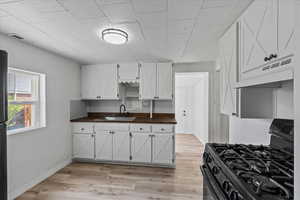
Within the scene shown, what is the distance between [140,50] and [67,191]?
251 cm

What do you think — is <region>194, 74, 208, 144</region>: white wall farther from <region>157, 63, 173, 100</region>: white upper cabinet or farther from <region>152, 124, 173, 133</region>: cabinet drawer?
<region>152, 124, 173, 133</region>: cabinet drawer

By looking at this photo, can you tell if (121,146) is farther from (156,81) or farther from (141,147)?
(156,81)

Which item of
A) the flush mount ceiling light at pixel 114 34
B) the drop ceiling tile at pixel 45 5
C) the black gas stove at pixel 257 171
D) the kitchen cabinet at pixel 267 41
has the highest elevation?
the drop ceiling tile at pixel 45 5

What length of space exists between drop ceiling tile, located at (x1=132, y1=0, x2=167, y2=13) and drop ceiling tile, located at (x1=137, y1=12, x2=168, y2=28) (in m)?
0.07

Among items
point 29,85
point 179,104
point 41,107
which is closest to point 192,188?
point 41,107

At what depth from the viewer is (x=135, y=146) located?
3.09 metres

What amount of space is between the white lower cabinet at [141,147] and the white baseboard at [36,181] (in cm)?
141

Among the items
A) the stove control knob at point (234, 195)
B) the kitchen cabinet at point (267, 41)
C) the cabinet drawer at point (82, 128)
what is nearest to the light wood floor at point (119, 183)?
the cabinet drawer at point (82, 128)

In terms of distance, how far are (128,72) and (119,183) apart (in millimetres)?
2238

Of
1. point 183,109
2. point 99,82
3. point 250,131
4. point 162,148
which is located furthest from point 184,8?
point 183,109

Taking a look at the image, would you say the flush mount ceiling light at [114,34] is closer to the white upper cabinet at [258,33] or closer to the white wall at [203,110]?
the white upper cabinet at [258,33]

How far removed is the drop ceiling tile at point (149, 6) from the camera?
1.30 m

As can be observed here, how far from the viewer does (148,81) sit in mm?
3377

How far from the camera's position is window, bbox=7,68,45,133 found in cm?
213
